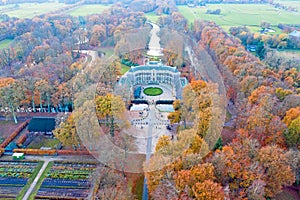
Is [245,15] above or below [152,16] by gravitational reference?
above

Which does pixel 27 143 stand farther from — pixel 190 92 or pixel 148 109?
pixel 190 92

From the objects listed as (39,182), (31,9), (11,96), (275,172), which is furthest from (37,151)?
(31,9)

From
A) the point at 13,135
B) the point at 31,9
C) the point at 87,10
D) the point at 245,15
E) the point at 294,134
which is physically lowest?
the point at 13,135

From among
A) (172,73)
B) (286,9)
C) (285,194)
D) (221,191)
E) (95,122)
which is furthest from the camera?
(286,9)

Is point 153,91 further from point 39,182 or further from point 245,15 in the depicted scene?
point 245,15

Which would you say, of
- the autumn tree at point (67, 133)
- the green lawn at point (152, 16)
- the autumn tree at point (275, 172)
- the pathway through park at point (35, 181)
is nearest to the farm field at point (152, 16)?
the green lawn at point (152, 16)

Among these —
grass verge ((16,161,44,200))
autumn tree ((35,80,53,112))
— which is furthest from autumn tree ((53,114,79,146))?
autumn tree ((35,80,53,112))

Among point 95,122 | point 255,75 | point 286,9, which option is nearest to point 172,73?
point 255,75
